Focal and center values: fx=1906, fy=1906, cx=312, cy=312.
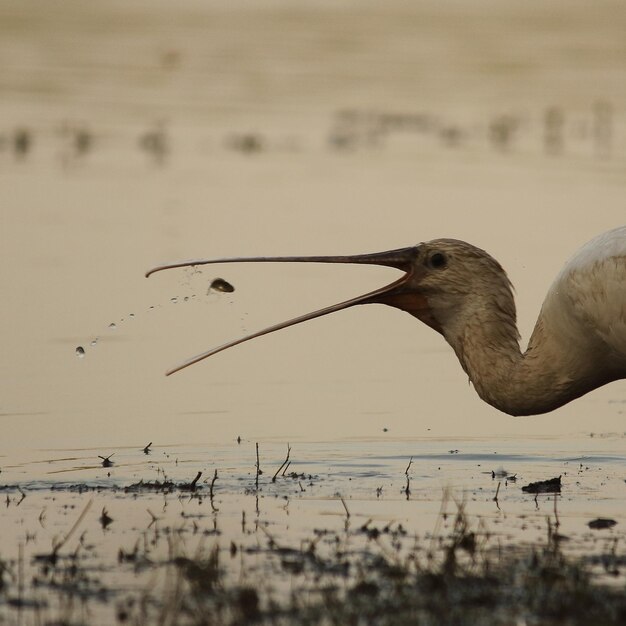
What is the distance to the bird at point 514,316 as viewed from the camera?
956 centimetres

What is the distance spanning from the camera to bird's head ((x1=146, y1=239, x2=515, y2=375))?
987 cm

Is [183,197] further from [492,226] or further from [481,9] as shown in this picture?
[481,9]

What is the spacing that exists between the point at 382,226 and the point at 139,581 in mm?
10893

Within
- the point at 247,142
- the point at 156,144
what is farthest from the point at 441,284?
the point at 247,142

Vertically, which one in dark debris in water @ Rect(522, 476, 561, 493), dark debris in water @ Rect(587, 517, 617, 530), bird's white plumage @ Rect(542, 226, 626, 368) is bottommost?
dark debris in water @ Rect(587, 517, 617, 530)

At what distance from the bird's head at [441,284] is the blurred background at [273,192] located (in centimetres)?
173

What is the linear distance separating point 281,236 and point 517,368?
8.20m

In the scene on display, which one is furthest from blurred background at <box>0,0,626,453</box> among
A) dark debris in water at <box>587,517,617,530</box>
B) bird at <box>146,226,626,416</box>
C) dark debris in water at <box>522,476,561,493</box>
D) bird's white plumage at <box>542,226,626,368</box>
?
dark debris in water at <box>587,517,617,530</box>

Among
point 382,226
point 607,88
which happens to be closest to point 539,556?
point 382,226

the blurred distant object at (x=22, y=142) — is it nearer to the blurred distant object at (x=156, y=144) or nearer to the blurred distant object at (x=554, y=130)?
the blurred distant object at (x=156, y=144)

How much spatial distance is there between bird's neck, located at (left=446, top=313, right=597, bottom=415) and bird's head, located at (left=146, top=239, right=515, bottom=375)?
10cm

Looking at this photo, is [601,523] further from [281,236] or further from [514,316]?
[281,236]

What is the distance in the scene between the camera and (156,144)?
2267cm

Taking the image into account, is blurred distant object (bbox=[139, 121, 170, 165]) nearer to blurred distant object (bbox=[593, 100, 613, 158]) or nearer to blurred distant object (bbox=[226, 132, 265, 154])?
blurred distant object (bbox=[226, 132, 265, 154])
